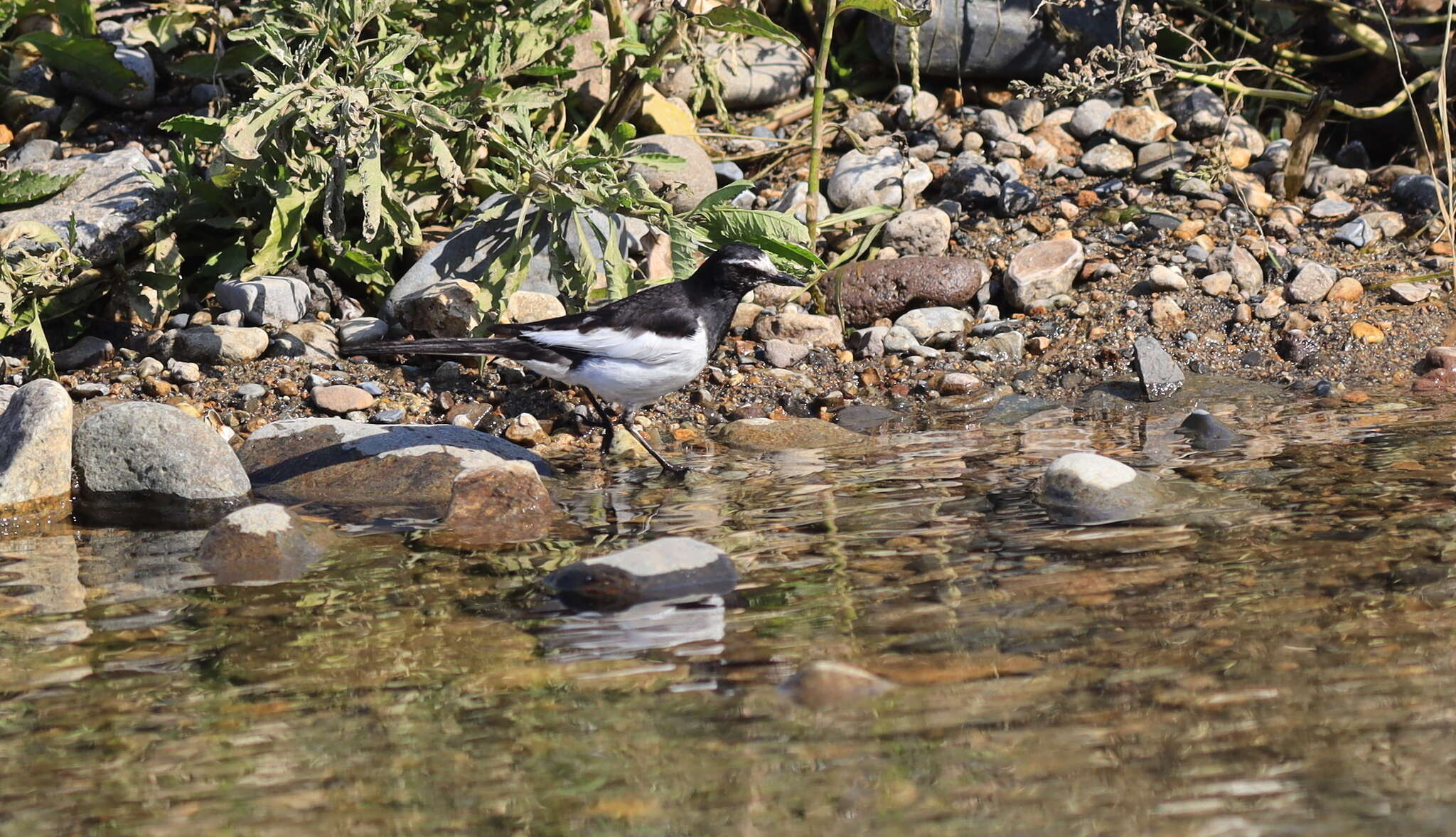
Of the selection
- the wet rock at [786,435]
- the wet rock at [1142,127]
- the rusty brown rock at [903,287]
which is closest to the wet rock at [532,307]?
the wet rock at [786,435]

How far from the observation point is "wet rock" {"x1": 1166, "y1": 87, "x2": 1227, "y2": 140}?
8172 millimetres

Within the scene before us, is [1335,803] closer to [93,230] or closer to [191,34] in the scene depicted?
[93,230]

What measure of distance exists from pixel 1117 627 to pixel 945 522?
48.3 inches

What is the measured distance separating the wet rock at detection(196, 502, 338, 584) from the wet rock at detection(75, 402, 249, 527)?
0.92 meters

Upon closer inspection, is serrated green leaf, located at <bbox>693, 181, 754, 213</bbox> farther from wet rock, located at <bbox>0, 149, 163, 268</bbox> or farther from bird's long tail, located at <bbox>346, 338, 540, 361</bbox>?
wet rock, located at <bbox>0, 149, 163, 268</bbox>

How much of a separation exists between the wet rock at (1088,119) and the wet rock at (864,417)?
284cm

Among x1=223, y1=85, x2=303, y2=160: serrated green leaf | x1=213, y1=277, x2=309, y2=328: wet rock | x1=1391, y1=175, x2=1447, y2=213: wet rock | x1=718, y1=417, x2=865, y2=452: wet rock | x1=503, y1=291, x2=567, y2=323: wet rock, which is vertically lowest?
x1=718, y1=417, x2=865, y2=452: wet rock

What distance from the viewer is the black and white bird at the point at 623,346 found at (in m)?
5.73

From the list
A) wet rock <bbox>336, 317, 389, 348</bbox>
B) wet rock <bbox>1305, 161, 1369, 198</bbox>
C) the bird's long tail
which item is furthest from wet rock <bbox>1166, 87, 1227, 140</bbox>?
wet rock <bbox>336, 317, 389, 348</bbox>

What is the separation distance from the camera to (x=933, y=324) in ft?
23.0

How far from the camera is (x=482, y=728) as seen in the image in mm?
2812

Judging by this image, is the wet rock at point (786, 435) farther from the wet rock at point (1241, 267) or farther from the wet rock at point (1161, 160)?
the wet rock at point (1161, 160)

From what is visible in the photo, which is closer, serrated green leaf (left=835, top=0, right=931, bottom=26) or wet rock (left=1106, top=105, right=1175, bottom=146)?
serrated green leaf (left=835, top=0, right=931, bottom=26)

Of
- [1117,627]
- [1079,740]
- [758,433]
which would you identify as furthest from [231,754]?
[758,433]
